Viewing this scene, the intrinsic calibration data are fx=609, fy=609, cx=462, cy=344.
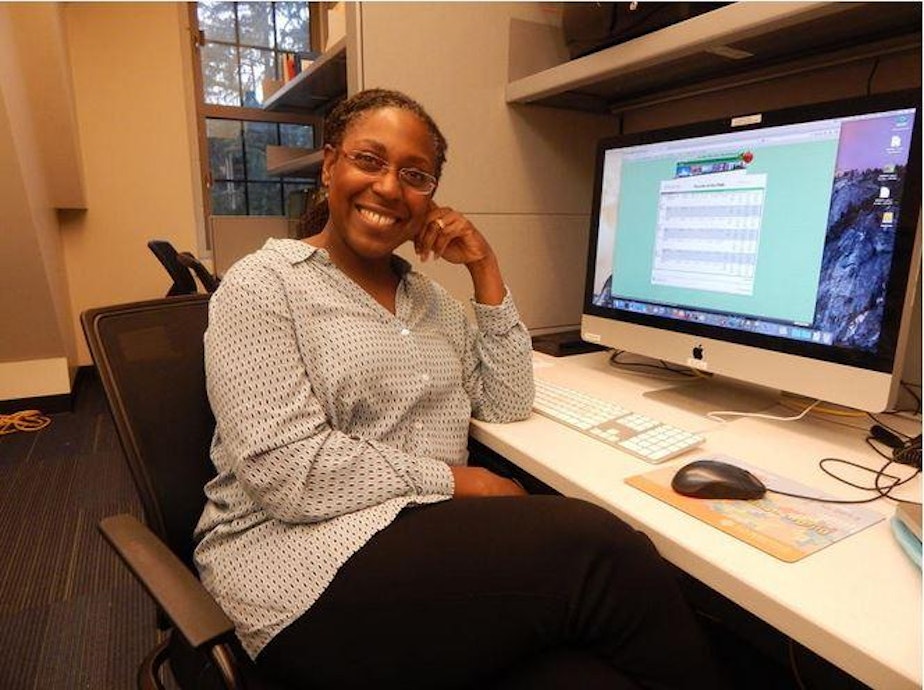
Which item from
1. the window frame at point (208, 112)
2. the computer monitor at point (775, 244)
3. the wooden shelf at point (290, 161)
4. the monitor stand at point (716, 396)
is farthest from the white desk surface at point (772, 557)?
the window frame at point (208, 112)

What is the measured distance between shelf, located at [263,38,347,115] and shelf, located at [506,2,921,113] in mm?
680

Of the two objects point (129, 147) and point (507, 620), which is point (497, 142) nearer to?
point (507, 620)

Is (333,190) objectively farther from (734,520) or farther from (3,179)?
(3,179)

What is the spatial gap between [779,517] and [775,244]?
19.7 inches

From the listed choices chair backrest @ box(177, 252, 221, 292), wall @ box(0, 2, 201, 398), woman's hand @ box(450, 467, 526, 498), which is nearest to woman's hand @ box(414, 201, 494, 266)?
woman's hand @ box(450, 467, 526, 498)

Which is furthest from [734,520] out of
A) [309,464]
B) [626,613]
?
[309,464]

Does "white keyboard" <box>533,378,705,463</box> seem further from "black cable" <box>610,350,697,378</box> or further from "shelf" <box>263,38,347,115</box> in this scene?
"shelf" <box>263,38,347,115</box>

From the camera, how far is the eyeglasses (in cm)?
100

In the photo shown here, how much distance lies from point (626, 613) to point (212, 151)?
424cm

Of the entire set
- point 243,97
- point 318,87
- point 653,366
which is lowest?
point 653,366

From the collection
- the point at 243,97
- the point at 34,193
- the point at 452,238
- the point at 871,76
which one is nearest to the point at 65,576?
the point at 452,238

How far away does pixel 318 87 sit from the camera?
103 inches

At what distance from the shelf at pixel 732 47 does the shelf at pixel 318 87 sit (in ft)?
2.23

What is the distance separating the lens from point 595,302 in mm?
1395
